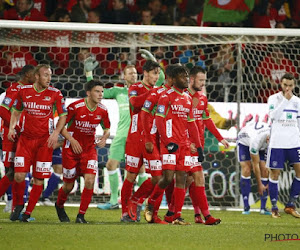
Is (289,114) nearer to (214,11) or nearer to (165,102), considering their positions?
(165,102)

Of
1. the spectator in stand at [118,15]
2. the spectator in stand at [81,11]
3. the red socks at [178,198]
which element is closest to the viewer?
the red socks at [178,198]

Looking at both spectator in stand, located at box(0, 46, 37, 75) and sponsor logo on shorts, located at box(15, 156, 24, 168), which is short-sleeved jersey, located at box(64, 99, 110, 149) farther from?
spectator in stand, located at box(0, 46, 37, 75)

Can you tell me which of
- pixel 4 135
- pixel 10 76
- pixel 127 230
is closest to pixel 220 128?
pixel 10 76

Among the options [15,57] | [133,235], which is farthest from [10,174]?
[15,57]

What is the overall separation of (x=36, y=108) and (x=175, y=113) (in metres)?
1.58

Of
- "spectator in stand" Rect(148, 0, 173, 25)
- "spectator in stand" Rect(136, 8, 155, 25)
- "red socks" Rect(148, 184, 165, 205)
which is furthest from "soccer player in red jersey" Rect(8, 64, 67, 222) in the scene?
"spectator in stand" Rect(148, 0, 173, 25)

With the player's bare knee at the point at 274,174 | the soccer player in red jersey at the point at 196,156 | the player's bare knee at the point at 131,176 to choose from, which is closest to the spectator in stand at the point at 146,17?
the player's bare knee at the point at 274,174

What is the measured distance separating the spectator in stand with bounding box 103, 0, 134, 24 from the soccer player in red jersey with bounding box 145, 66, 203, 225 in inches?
281

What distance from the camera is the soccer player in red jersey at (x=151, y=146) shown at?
815 centimetres

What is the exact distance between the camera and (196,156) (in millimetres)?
8414

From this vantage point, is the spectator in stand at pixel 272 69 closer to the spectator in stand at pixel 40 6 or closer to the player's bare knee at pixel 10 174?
the spectator in stand at pixel 40 6

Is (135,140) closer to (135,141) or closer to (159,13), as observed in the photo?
(135,141)

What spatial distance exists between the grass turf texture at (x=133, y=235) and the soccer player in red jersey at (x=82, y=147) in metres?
0.34

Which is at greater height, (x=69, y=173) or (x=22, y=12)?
(x=22, y=12)
